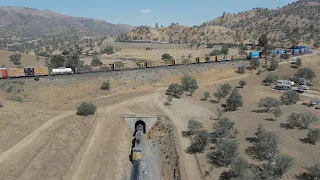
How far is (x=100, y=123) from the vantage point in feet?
178

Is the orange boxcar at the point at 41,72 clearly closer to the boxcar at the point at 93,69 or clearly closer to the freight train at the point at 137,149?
the boxcar at the point at 93,69

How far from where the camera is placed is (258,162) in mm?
37906

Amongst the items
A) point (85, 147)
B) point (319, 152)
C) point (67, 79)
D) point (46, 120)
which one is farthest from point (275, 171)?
point (67, 79)

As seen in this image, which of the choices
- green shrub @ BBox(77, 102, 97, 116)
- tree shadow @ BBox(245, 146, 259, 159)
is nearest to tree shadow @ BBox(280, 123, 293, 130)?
tree shadow @ BBox(245, 146, 259, 159)

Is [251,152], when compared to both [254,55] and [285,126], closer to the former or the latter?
[285,126]

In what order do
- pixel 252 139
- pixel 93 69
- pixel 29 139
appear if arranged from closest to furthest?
pixel 29 139 → pixel 252 139 → pixel 93 69

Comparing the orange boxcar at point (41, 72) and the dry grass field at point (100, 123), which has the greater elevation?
the orange boxcar at point (41, 72)

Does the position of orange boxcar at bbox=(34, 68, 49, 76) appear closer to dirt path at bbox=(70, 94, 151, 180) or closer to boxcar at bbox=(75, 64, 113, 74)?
boxcar at bbox=(75, 64, 113, 74)

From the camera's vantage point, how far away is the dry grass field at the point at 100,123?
38.6 metres

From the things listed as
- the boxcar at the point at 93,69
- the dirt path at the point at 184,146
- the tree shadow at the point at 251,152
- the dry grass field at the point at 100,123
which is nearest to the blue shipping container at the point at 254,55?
the dry grass field at the point at 100,123

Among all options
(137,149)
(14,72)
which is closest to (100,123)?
(137,149)

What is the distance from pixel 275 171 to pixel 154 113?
29716 millimetres

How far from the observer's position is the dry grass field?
38625 mm

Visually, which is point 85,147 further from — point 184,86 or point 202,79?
point 202,79
